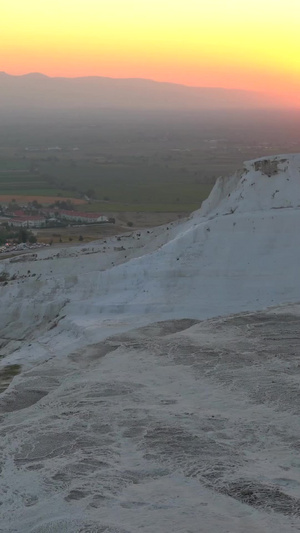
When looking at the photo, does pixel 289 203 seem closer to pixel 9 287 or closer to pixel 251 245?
pixel 251 245

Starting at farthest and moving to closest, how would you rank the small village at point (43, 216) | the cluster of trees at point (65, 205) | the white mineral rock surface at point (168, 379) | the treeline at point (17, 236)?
the cluster of trees at point (65, 205) < the small village at point (43, 216) < the treeline at point (17, 236) < the white mineral rock surface at point (168, 379)

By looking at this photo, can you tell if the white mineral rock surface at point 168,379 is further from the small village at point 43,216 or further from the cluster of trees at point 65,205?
the cluster of trees at point 65,205

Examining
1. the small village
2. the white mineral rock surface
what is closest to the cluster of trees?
the small village

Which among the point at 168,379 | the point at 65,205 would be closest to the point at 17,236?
the point at 65,205

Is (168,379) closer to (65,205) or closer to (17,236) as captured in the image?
(17,236)

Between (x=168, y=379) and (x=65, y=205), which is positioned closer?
(x=168, y=379)

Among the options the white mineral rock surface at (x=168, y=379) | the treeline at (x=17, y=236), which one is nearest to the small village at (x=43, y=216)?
the treeline at (x=17, y=236)

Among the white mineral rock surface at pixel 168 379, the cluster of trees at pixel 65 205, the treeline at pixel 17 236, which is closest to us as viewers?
the white mineral rock surface at pixel 168 379

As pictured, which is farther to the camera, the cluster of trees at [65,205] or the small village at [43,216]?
the cluster of trees at [65,205]

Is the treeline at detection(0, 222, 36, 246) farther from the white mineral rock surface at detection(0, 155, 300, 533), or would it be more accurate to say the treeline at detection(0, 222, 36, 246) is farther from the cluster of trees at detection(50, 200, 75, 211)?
the white mineral rock surface at detection(0, 155, 300, 533)
